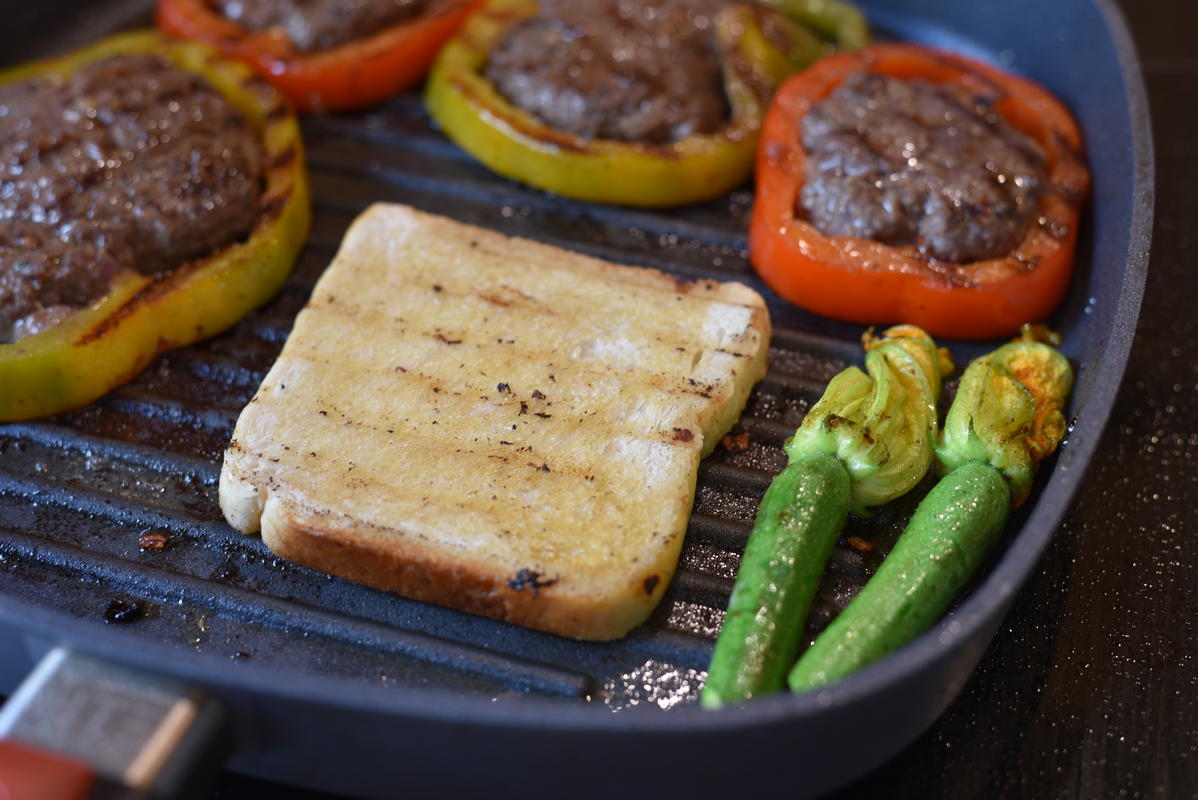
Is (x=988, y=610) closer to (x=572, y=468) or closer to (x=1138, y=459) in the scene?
(x=572, y=468)

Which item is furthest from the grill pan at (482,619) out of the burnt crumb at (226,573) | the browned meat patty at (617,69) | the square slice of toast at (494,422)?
the browned meat patty at (617,69)

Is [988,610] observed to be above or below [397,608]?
above

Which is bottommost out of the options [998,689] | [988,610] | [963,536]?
[998,689]

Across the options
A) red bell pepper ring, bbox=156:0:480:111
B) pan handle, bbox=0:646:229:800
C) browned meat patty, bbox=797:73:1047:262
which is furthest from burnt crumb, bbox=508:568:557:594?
red bell pepper ring, bbox=156:0:480:111

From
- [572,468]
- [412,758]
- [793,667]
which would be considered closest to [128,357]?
[572,468]

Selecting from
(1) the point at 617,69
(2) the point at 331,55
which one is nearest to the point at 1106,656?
(1) the point at 617,69
